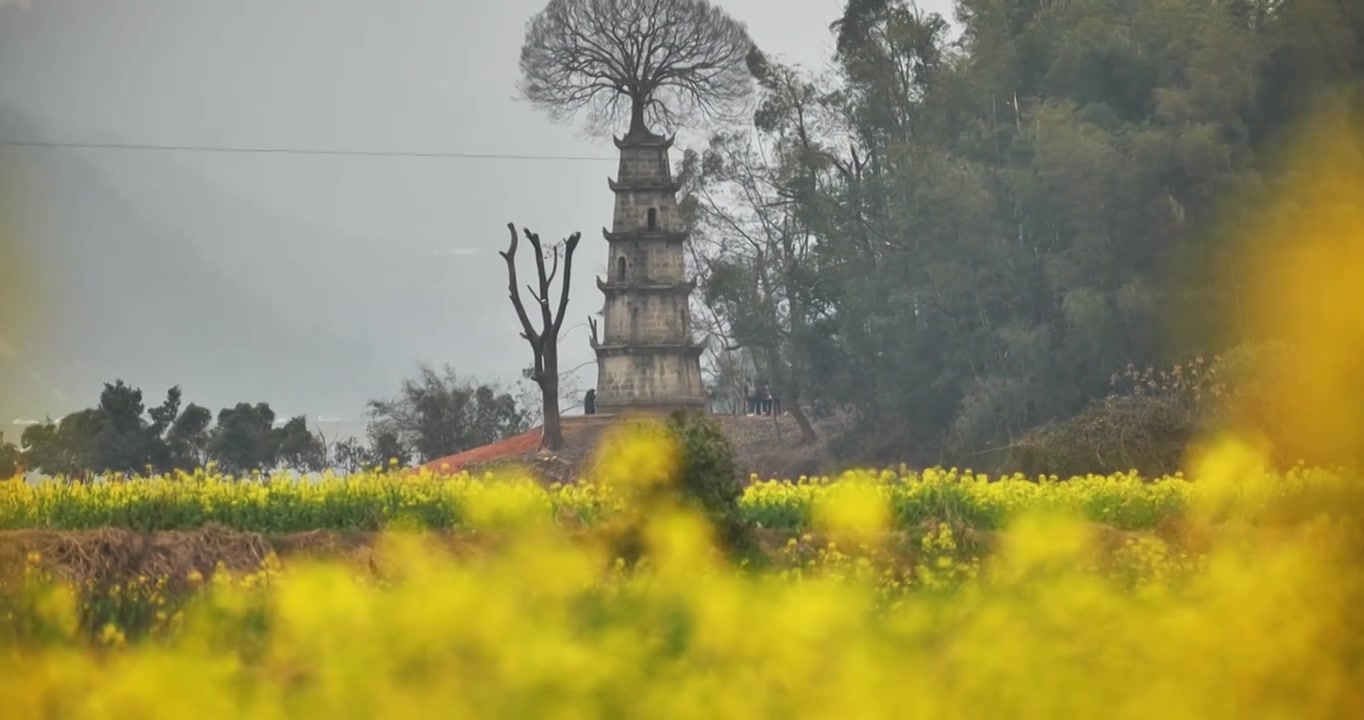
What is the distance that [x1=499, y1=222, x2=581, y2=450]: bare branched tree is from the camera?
25125mm

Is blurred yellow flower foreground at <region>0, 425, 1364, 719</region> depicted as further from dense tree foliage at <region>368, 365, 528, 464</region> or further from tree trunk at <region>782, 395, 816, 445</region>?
tree trunk at <region>782, 395, 816, 445</region>

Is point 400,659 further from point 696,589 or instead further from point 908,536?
point 908,536

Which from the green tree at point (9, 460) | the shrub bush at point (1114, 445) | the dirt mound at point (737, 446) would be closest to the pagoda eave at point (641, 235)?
the dirt mound at point (737, 446)

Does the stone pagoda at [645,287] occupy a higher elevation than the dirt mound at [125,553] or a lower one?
higher

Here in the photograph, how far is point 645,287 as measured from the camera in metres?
30.4

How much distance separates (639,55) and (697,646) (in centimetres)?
2667

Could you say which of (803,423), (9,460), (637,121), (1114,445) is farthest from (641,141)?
(9,460)

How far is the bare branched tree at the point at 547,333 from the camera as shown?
82.4ft

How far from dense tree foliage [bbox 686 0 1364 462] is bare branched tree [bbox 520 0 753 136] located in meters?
1.90

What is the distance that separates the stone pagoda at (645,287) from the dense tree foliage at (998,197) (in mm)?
1913

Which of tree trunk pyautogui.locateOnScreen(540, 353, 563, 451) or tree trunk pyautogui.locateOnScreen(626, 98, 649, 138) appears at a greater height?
tree trunk pyautogui.locateOnScreen(626, 98, 649, 138)

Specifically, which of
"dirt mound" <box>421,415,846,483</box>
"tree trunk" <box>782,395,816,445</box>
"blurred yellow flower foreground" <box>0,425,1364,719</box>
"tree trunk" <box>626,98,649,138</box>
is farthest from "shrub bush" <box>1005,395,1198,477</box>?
"tree trunk" <box>626,98,649,138</box>

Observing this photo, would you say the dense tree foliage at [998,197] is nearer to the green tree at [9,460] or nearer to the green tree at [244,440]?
the green tree at [244,440]

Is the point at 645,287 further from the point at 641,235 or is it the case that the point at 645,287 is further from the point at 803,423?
the point at 803,423
